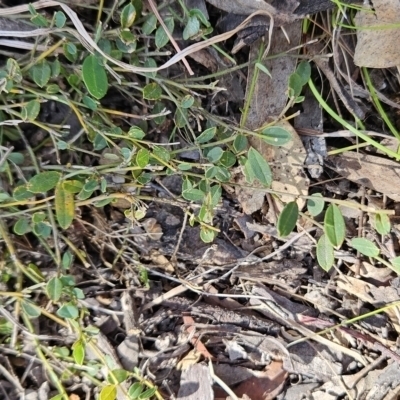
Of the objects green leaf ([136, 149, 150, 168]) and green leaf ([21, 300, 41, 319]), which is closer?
green leaf ([136, 149, 150, 168])

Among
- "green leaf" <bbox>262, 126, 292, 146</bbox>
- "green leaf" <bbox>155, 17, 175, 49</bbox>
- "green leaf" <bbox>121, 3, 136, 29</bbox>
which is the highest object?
"green leaf" <bbox>121, 3, 136, 29</bbox>

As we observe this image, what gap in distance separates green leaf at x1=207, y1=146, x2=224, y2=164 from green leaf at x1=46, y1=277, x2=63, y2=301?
1.32 ft

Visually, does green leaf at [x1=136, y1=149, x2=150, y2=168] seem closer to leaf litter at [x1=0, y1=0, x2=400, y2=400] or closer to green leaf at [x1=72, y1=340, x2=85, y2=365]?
leaf litter at [x1=0, y1=0, x2=400, y2=400]

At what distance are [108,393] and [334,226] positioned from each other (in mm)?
565

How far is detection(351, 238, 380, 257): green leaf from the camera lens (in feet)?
3.48

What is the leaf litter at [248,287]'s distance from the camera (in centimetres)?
115

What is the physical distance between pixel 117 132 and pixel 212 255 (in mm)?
356

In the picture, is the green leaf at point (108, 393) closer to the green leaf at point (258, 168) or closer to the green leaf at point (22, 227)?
the green leaf at point (22, 227)

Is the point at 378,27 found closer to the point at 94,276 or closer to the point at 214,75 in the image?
the point at 214,75

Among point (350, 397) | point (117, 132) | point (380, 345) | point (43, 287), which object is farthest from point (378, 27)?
point (43, 287)

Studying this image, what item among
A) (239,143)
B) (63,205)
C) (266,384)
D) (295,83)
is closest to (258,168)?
(239,143)

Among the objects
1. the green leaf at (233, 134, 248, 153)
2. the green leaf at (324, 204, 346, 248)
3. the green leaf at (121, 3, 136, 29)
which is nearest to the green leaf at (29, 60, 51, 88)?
the green leaf at (121, 3, 136, 29)

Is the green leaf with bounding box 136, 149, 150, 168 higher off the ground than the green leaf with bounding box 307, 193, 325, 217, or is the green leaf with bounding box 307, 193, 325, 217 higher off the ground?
the green leaf with bounding box 136, 149, 150, 168

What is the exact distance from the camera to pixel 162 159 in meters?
1.03
